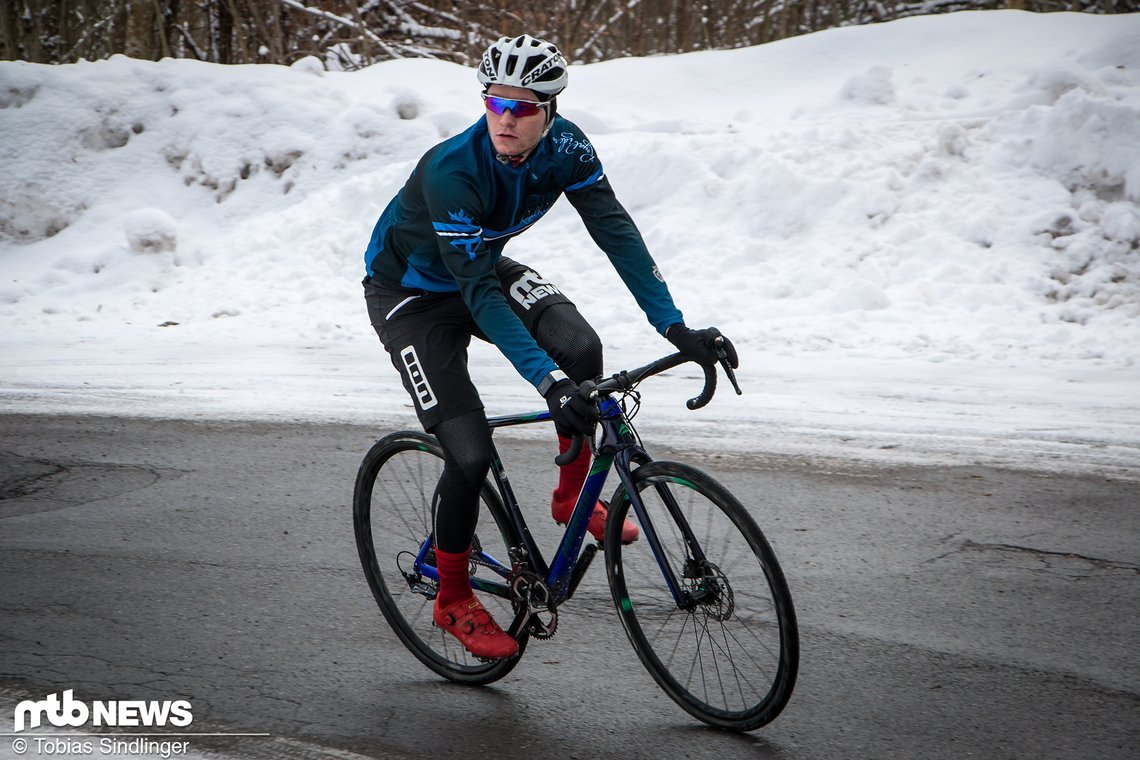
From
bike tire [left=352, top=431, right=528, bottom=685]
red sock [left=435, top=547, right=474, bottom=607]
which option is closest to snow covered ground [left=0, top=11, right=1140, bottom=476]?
bike tire [left=352, top=431, right=528, bottom=685]

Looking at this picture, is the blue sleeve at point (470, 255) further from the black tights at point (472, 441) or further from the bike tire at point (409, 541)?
the bike tire at point (409, 541)

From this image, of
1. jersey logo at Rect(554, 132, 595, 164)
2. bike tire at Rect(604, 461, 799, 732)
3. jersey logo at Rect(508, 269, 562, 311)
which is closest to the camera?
bike tire at Rect(604, 461, 799, 732)

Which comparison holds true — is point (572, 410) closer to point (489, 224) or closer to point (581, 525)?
point (581, 525)

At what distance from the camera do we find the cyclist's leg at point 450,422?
11.8ft

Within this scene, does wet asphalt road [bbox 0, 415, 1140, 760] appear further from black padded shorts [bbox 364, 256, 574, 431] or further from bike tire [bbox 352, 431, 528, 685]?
black padded shorts [bbox 364, 256, 574, 431]

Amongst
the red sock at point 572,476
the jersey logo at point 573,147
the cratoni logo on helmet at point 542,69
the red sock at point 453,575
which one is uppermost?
the cratoni logo on helmet at point 542,69

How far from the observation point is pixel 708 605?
11.0 ft

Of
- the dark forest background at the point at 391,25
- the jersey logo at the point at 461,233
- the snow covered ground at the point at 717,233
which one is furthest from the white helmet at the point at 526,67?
the dark forest background at the point at 391,25

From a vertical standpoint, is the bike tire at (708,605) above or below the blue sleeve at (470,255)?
below

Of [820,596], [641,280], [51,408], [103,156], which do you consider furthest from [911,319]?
[103,156]

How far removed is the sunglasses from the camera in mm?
3414

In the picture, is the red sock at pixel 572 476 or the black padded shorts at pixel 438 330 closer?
the black padded shorts at pixel 438 330

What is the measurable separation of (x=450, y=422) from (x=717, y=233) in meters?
8.10

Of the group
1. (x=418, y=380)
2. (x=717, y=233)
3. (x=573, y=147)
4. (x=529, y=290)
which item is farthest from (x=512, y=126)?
(x=717, y=233)
